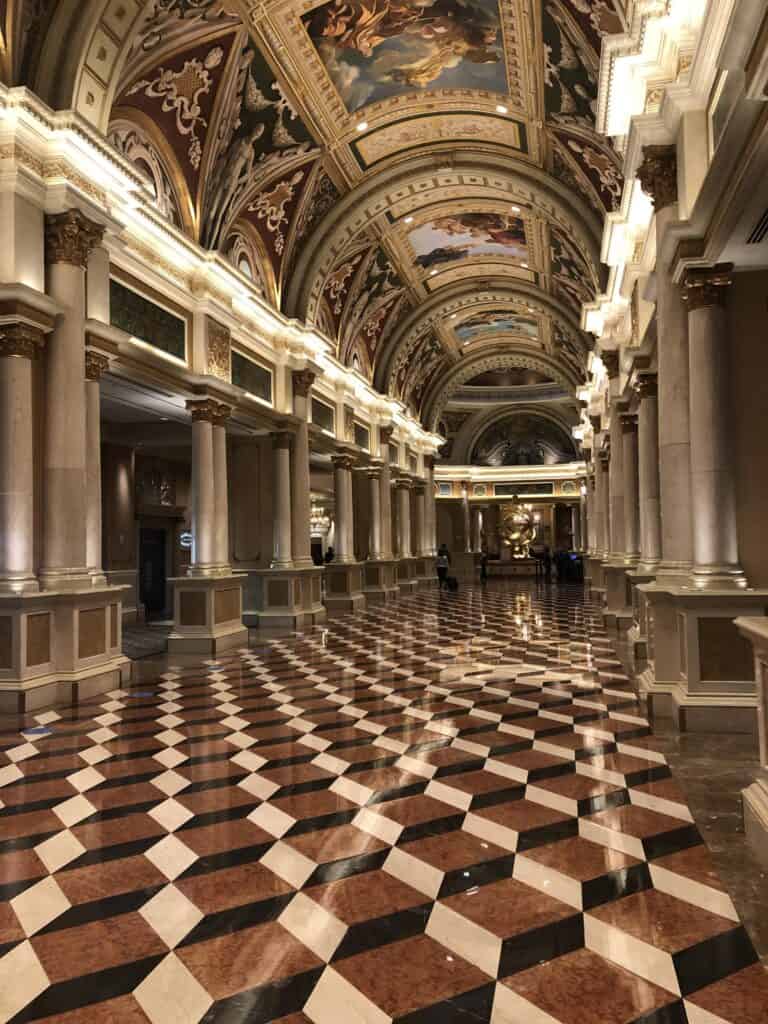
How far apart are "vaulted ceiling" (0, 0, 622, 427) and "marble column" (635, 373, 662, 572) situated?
4.51m

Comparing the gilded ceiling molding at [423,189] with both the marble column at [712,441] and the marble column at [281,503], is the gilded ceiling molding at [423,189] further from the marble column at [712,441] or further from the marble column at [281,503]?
the marble column at [712,441]

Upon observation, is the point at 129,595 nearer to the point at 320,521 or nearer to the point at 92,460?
the point at 92,460

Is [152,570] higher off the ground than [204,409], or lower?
lower

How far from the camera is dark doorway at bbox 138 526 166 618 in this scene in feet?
55.2

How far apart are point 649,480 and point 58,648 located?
23.2ft

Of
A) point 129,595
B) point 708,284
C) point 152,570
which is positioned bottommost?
point 129,595

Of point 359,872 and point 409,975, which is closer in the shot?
point 409,975

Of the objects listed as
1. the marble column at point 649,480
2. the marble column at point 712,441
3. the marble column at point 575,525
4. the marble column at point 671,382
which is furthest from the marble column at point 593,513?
the marble column at point 575,525

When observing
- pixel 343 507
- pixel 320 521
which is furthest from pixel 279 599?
pixel 320 521

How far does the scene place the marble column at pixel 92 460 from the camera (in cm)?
823

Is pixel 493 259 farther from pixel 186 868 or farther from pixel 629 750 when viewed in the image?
pixel 186 868

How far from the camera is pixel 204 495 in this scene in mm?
11672

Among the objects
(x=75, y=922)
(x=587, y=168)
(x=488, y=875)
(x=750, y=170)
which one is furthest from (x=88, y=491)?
(x=587, y=168)

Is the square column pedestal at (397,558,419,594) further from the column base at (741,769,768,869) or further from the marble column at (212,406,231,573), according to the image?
the column base at (741,769,768,869)
